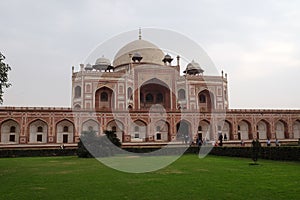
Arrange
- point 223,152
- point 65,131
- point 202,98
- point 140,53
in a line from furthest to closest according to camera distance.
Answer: point 140,53, point 202,98, point 65,131, point 223,152

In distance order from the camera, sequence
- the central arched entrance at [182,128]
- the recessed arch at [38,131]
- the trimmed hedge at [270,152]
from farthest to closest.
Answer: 1. the central arched entrance at [182,128]
2. the recessed arch at [38,131]
3. the trimmed hedge at [270,152]

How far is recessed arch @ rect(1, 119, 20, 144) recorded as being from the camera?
2769cm

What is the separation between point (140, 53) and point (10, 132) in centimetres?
1731

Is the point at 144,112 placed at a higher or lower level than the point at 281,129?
higher

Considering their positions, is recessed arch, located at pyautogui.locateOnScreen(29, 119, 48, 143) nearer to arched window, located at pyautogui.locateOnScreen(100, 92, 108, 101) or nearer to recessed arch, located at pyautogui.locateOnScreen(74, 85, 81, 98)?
recessed arch, located at pyautogui.locateOnScreen(74, 85, 81, 98)

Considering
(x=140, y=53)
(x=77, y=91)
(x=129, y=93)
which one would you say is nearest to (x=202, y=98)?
(x=129, y=93)

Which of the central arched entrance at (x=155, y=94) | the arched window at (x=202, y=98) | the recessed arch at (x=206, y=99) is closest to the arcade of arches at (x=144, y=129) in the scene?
the recessed arch at (x=206, y=99)

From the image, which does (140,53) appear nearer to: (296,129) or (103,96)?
(103,96)

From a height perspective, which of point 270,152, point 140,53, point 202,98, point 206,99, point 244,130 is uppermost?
point 140,53

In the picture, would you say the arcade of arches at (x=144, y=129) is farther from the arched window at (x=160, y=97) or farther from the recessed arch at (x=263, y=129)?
the arched window at (x=160, y=97)

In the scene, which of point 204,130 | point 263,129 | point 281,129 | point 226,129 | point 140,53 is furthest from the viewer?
point 140,53

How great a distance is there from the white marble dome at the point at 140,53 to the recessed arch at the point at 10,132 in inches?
570

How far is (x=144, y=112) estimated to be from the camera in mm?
30141

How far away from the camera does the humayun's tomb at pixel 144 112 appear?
2823cm
